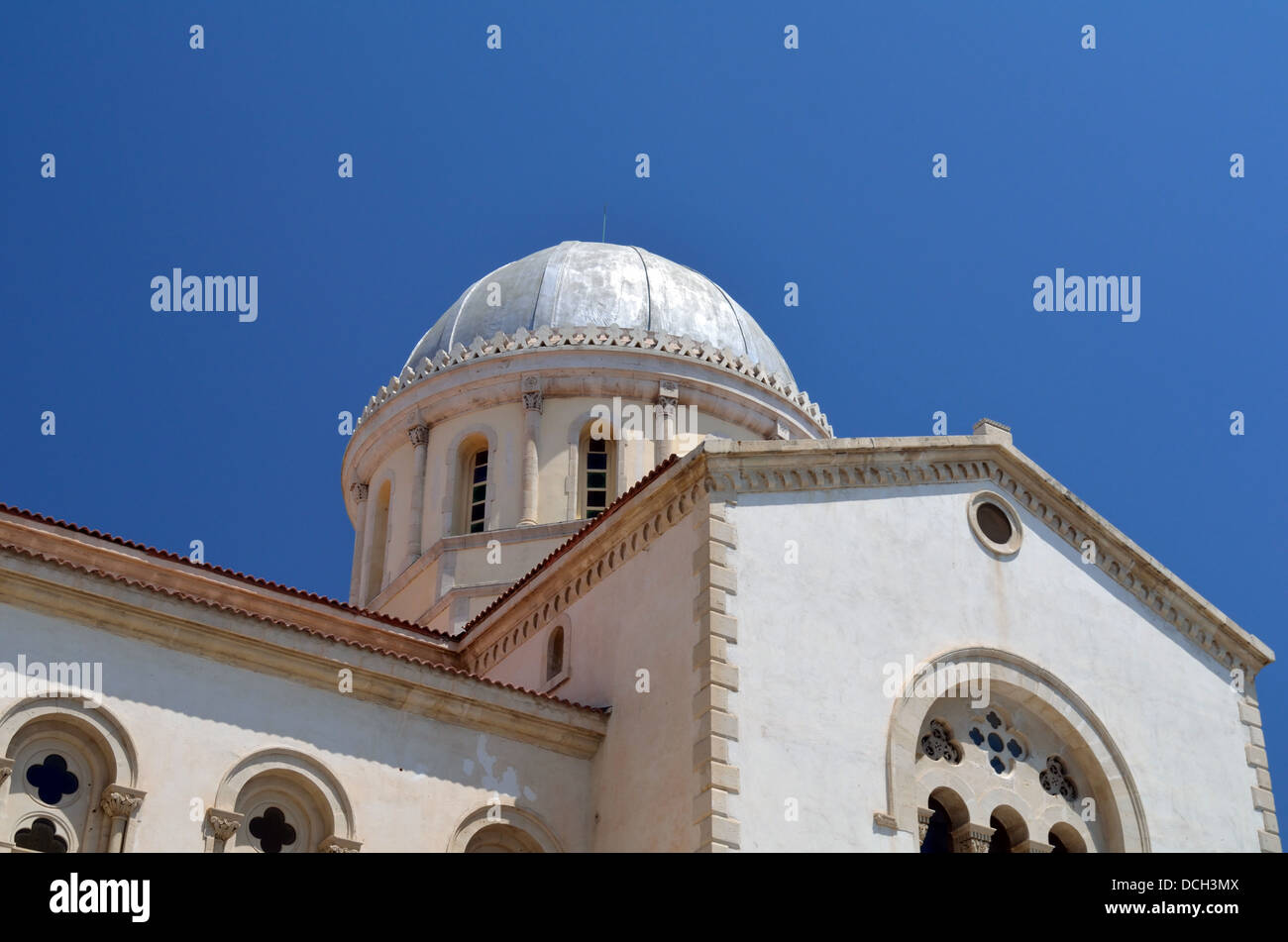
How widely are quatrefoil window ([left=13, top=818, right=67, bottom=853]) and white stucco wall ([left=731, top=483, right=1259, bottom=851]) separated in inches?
281

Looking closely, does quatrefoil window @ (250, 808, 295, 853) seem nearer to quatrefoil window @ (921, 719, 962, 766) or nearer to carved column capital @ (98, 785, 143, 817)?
carved column capital @ (98, 785, 143, 817)

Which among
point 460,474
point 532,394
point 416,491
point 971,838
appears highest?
point 532,394

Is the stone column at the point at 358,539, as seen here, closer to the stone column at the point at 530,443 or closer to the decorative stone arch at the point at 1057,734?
the stone column at the point at 530,443

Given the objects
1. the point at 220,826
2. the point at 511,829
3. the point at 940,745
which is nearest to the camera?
the point at 220,826

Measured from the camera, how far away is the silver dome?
1379 inches

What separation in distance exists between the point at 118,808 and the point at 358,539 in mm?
17062

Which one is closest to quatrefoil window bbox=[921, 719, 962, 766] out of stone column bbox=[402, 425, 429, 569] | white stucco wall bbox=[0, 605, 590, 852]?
white stucco wall bbox=[0, 605, 590, 852]

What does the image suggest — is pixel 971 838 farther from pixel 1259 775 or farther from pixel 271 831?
pixel 271 831

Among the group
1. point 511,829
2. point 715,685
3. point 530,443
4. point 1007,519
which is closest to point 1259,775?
point 1007,519

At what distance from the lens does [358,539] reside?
35.9 m
